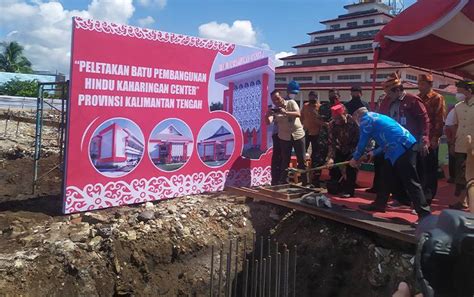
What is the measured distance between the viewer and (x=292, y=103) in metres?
6.50

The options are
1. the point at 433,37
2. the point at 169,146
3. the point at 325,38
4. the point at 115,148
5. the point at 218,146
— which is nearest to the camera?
the point at 115,148

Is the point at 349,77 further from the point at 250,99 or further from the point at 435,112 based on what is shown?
the point at 435,112

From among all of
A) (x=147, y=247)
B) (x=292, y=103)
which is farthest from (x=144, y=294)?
(x=292, y=103)

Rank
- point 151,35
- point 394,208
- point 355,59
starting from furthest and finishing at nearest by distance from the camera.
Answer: point 355,59 < point 151,35 < point 394,208

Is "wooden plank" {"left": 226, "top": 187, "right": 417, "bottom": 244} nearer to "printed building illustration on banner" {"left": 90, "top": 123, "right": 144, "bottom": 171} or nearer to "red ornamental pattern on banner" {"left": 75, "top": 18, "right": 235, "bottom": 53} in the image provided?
"printed building illustration on banner" {"left": 90, "top": 123, "right": 144, "bottom": 171}

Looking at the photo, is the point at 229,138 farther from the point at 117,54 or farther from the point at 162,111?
the point at 117,54

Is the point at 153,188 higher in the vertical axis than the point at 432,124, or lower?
lower

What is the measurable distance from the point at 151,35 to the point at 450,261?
5365 millimetres

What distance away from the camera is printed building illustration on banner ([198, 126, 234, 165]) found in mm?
6488

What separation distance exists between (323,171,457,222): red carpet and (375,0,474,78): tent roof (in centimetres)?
200

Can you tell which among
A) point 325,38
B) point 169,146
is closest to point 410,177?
point 169,146

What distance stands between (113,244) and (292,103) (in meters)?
3.33

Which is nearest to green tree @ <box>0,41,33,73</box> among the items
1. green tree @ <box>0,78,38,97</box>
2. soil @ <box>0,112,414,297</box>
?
green tree @ <box>0,78,38,97</box>

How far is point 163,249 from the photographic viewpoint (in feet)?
16.5
